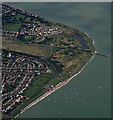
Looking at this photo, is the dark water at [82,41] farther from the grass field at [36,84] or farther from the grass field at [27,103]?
the grass field at [27,103]

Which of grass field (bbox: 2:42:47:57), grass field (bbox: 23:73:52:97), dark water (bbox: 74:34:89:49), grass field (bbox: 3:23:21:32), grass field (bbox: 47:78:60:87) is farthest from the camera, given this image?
grass field (bbox: 3:23:21:32)

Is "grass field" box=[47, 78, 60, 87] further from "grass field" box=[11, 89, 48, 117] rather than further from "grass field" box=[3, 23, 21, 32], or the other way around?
"grass field" box=[3, 23, 21, 32]

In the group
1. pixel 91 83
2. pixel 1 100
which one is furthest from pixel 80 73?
pixel 1 100

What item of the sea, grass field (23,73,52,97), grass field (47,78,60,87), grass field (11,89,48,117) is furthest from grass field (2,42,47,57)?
grass field (11,89,48,117)

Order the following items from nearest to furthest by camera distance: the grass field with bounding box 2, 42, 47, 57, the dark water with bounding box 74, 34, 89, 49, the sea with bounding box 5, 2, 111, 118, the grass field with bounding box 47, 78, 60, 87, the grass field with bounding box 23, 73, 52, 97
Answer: the sea with bounding box 5, 2, 111, 118 → the grass field with bounding box 23, 73, 52, 97 → the grass field with bounding box 47, 78, 60, 87 → the grass field with bounding box 2, 42, 47, 57 → the dark water with bounding box 74, 34, 89, 49

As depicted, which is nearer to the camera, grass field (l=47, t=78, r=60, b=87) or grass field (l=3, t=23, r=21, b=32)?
grass field (l=47, t=78, r=60, b=87)

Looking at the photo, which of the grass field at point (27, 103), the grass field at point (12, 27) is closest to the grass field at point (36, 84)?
the grass field at point (27, 103)

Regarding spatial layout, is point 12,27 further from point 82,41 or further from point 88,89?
point 88,89

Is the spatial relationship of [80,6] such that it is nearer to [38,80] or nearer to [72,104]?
[38,80]
